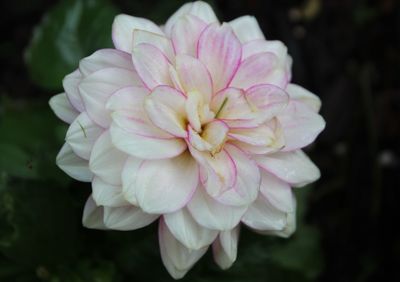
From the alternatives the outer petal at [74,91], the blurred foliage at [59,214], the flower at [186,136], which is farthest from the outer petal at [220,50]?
the blurred foliage at [59,214]

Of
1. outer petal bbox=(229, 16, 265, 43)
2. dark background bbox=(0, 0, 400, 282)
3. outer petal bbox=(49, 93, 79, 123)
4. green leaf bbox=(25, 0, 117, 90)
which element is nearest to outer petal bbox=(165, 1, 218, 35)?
outer petal bbox=(229, 16, 265, 43)

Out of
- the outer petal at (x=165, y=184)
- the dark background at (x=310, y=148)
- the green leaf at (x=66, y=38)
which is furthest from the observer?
the green leaf at (x=66, y=38)

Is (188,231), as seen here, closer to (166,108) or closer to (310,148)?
(166,108)

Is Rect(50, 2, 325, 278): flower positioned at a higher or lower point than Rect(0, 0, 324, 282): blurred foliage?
higher

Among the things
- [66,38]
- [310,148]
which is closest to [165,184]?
[66,38]

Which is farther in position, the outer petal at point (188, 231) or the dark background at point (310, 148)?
the dark background at point (310, 148)

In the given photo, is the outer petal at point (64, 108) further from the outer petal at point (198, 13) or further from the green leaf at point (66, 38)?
the green leaf at point (66, 38)

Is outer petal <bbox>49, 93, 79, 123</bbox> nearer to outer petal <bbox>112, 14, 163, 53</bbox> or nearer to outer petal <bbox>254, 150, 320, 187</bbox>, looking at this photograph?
outer petal <bbox>112, 14, 163, 53</bbox>

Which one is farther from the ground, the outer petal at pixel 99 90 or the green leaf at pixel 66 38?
the outer petal at pixel 99 90

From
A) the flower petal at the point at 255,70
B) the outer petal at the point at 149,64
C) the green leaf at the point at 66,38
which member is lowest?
the green leaf at the point at 66,38
